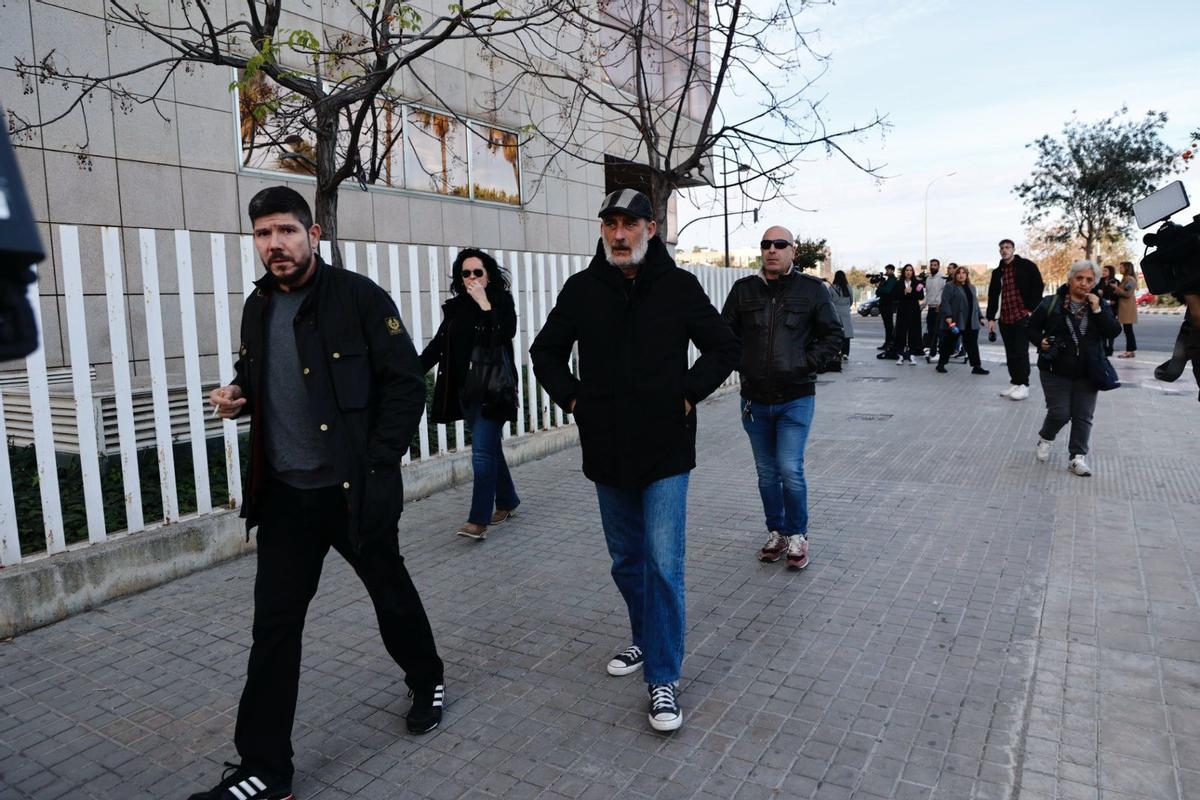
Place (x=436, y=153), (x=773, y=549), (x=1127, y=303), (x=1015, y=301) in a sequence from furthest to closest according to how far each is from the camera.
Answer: (x=1127, y=303)
(x=436, y=153)
(x=1015, y=301)
(x=773, y=549)

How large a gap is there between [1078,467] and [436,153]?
350 inches

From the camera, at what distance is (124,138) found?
8.26 meters

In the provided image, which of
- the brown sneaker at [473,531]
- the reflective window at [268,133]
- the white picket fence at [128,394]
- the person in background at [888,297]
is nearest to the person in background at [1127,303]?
the person in background at [888,297]

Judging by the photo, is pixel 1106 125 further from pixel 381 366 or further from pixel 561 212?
pixel 381 366

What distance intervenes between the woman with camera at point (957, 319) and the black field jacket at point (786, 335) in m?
11.1

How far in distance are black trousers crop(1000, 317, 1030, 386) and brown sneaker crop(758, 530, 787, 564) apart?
26.0 feet

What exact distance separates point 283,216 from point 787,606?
3.15 metres

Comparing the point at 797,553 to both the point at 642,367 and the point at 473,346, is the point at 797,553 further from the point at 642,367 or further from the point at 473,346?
the point at 473,346

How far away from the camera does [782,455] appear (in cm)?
518

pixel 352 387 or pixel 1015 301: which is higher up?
pixel 1015 301

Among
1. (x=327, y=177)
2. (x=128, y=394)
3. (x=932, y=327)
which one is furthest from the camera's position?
(x=932, y=327)

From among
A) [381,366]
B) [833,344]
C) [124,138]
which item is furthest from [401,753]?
[124,138]

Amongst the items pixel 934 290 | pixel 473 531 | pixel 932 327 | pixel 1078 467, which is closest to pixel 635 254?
pixel 473 531

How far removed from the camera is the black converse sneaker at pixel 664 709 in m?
3.26
